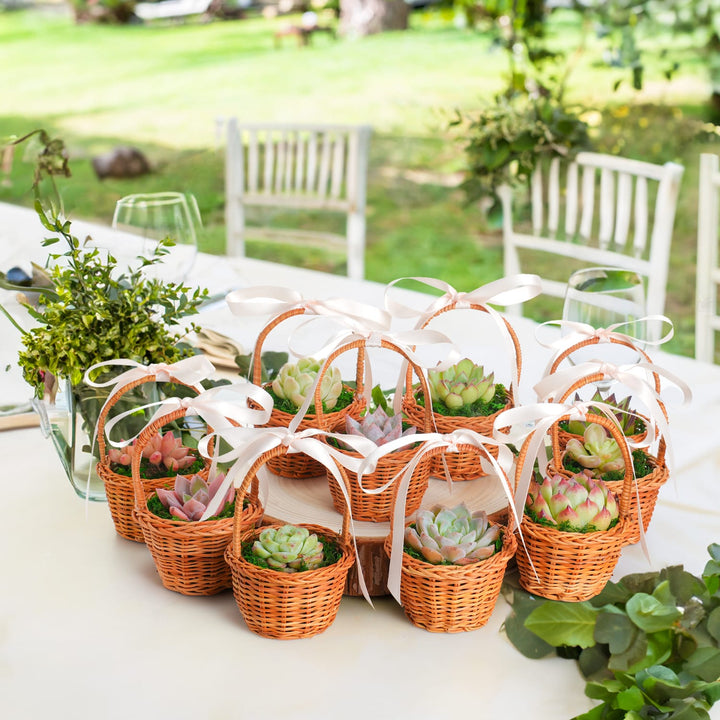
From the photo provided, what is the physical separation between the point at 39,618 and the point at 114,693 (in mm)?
160

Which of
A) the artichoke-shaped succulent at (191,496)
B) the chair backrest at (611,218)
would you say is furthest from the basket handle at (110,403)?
the chair backrest at (611,218)

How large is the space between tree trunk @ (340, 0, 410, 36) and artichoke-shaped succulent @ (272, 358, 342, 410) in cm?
775

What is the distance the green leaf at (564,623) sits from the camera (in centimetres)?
90

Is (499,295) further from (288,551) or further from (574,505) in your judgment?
(288,551)

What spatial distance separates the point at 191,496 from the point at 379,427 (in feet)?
0.76

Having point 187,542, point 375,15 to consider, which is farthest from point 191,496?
point 375,15

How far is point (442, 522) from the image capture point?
36.5 inches

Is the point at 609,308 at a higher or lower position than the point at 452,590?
higher

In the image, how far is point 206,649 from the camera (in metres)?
0.93

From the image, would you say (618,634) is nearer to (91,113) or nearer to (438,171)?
(438,171)

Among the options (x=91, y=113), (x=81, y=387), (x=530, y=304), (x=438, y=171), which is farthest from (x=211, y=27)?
(x=81, y=387)

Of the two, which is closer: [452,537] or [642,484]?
[452,537]

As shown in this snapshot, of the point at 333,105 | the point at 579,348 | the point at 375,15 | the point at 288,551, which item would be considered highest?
the point at 375,15

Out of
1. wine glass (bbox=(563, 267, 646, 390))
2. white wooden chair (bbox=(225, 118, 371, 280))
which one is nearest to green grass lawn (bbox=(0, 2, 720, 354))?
white wooden chair (bbox=(225, 118, 371, 280))
